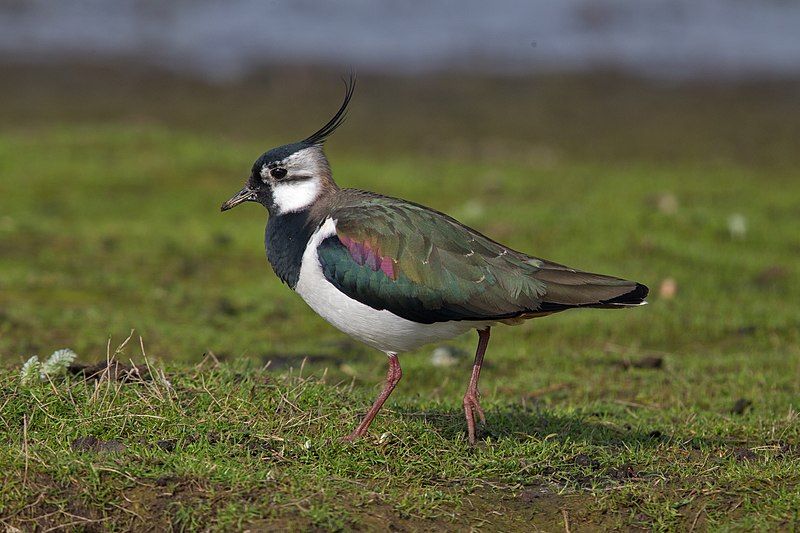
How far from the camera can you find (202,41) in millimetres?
20750

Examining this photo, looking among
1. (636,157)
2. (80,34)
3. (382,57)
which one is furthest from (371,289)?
(80,34)

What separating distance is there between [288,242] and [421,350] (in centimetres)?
311

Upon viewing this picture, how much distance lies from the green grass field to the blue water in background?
1.32 meters

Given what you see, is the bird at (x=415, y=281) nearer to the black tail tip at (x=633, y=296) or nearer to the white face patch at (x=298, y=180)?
the black tail tip at (x=633, y=296)

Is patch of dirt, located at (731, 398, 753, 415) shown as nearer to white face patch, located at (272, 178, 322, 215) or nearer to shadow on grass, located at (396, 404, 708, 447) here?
A: shadow on grass, located at (396, 404, 708, 447)

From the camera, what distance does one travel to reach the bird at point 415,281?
214 inches

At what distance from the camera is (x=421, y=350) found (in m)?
8.67

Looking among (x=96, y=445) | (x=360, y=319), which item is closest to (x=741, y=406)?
(x=360, y=319)

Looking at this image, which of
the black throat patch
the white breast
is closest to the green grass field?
the white breast

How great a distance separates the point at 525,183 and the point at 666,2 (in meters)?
11.4

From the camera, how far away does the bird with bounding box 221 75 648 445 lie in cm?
543

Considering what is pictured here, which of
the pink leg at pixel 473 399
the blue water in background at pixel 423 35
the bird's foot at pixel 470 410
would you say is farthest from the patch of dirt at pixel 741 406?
the blue water in background at pixel 423 35

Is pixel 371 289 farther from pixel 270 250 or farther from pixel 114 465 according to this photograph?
pixel 114 465

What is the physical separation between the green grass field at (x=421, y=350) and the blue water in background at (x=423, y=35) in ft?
4.33
